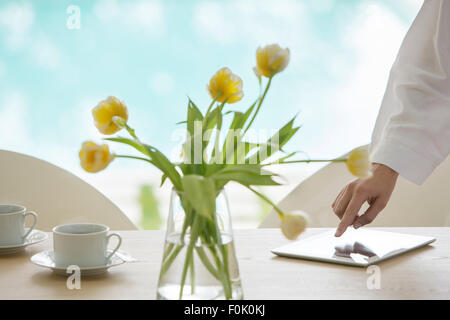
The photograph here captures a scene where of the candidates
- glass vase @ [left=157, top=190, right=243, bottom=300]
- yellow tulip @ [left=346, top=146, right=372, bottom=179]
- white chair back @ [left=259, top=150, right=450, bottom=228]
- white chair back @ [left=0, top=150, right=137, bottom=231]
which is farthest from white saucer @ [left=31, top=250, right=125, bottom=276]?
white chair back @ [left=259, top=150, right=450, bottom=228]

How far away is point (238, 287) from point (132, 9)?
774cm

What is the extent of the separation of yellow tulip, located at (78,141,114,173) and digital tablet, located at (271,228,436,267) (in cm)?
52

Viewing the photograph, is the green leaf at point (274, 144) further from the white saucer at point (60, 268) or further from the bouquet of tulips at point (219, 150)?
the white saucer at point (60, 268)

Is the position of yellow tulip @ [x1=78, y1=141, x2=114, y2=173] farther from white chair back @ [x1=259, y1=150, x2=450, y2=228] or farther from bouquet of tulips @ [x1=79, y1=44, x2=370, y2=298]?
white chair back @ [x1=259, y1=150, x2=450, y2=228]

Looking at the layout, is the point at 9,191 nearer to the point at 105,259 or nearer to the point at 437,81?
the point at 105,259

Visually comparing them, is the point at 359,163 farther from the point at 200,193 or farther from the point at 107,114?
the point at 107,114

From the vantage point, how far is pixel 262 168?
77cm

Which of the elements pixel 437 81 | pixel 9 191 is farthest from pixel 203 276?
pixel 9 191

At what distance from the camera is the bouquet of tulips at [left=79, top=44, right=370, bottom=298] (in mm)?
686

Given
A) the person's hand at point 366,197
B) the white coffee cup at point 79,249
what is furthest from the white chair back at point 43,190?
the person's hand at point 366,197

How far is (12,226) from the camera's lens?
3.67ft

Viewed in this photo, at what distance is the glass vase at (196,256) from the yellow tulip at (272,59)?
169mm

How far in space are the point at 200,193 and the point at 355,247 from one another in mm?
580

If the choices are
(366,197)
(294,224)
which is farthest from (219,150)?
(366,197)
